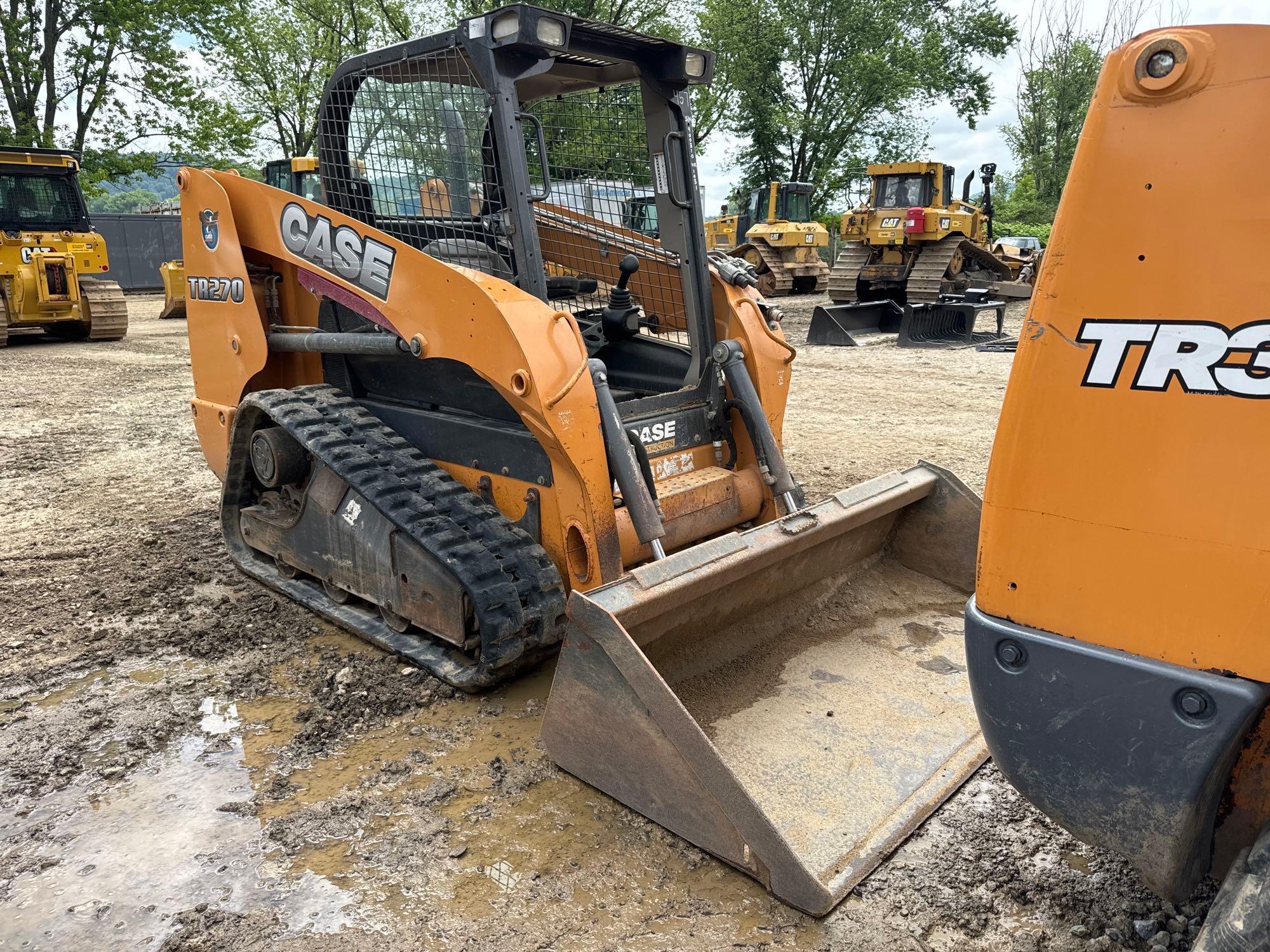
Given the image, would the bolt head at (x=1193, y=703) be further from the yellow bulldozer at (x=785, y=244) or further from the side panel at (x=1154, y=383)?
the yellow bulldozer at (x=785, y=244)

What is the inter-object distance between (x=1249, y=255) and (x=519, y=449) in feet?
7.93

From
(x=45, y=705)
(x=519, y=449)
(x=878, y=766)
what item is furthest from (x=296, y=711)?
(x=878, y=766)

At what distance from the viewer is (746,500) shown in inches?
Result: 151

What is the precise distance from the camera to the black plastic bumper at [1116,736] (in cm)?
149

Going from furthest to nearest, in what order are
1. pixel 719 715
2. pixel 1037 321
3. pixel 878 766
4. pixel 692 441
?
pixel 692 441 → pixel 719 715 → pixel 878 766 → pixel 1037 321

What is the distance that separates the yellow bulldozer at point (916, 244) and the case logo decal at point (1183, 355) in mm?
15919

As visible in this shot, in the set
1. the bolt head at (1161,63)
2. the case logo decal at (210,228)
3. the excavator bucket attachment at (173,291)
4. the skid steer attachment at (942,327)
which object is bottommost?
the skid steer attachment at (942,327)

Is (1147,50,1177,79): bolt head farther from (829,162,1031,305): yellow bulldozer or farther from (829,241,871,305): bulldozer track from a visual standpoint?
(829,241,871,305): bulldozer track

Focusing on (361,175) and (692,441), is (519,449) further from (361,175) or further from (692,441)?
(361,175)

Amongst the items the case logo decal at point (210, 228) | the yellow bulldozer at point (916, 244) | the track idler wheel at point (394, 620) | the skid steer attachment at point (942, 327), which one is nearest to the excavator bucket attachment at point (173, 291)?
the yellow bulldozer at point (916, 244)

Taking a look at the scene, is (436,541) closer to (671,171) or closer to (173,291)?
(671,171)

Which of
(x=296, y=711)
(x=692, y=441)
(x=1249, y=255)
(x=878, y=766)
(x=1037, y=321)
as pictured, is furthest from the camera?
(x=692, y=441)

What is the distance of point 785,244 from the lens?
21203 millimetres

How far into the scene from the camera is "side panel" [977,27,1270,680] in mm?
1375
